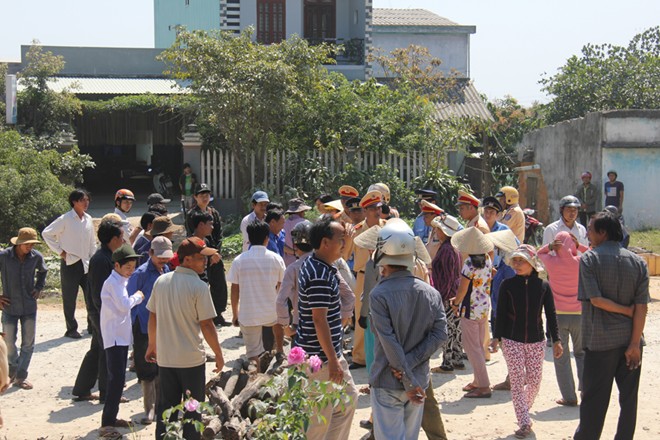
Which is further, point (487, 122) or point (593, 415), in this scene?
point (487, 122)

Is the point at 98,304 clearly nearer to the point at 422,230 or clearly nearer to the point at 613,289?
the point at 422,230

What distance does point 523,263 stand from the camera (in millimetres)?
7062

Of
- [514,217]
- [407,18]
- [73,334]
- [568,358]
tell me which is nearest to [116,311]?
[73,334]

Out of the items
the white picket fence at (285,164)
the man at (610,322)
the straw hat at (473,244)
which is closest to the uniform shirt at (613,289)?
the man at (610,322)

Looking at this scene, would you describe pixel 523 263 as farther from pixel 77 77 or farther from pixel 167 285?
pixel 77 77

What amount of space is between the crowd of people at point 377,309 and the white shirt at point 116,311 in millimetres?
10

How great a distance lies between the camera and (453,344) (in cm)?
909

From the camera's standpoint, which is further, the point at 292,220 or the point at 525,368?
the point at 292,220

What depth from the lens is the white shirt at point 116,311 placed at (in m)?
7.12

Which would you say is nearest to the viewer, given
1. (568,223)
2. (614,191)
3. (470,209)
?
(470,209)

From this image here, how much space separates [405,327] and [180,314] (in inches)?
70.1

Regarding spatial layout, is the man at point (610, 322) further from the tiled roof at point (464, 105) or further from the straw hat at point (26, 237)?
the tiled roof at point (464, 105)

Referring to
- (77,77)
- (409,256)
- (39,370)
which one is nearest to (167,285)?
(409,256)

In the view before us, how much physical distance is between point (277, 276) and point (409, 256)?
114 inches
